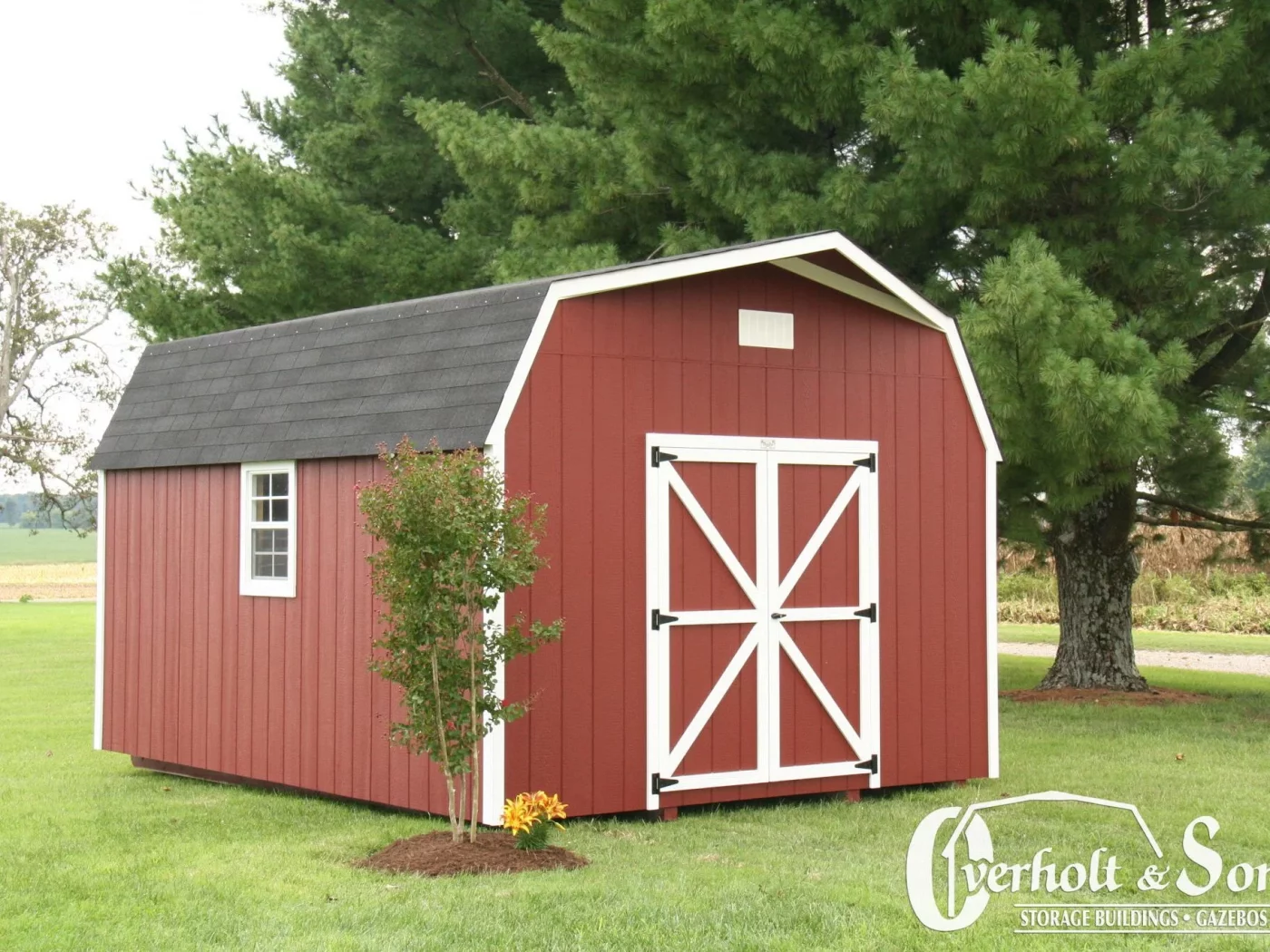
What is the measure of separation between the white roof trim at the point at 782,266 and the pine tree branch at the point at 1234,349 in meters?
5.75

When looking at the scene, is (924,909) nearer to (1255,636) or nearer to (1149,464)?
(1149,464)

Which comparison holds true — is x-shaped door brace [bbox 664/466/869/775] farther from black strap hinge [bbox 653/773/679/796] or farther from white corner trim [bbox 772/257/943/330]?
white corner trim [bbox 772/257/943/330]

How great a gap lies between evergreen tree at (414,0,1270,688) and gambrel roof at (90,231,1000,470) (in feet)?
7.67

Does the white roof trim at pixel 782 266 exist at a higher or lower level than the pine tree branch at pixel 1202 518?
higher

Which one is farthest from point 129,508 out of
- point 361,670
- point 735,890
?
point 735,890

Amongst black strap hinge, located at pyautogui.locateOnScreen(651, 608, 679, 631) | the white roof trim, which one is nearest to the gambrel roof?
the white roof trim

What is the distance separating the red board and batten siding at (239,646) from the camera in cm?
977

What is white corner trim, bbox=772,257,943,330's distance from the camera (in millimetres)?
10188

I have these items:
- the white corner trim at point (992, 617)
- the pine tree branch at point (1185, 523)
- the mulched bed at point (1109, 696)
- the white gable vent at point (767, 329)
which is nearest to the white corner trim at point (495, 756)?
the white gable vent at point (767, 329)

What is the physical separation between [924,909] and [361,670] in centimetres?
422

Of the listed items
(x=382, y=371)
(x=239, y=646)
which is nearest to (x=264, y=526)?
(x=239, y=646)

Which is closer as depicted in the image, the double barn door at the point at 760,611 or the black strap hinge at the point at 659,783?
the black strap hinge at the point at 659,783

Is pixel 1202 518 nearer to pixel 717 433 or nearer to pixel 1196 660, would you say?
pixel 1196 660
